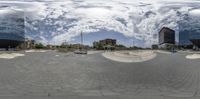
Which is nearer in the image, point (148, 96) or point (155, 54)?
point (148, 96)

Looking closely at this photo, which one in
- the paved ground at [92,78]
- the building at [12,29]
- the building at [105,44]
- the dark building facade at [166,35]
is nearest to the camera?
the paved ground at [92,78]

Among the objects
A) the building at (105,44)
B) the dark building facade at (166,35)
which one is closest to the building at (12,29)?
the building at (105,44)

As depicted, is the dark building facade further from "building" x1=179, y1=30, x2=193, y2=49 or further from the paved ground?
the paved ground

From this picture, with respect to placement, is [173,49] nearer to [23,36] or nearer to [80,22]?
[80,22]

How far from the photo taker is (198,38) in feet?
29.8

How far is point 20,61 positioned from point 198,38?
362 centimetres

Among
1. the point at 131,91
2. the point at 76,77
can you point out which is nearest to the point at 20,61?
the point at 76,77

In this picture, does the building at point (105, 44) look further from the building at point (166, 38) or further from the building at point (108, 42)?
the building at point (166, 38)

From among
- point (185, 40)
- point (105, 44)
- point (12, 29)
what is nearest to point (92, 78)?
point (105, 44)

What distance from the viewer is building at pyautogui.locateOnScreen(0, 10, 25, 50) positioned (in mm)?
8625

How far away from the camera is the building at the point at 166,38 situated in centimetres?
895

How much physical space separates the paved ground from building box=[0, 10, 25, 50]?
1.11 ft

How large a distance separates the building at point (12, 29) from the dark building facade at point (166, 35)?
9.02 ft

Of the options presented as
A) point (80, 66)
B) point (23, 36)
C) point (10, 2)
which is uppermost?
point (10, 2)
